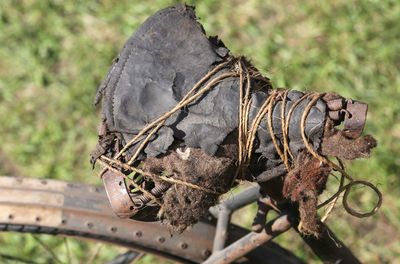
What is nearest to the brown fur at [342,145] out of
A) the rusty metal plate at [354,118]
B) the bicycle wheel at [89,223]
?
the rusty metal plate at [354,118]

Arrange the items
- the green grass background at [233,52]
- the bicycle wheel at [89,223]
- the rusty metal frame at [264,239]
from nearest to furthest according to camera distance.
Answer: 1. the rusty metal frame at [264,239]
2. the bicycle wheel at [89,223]
3. the green grass background at [233,52]

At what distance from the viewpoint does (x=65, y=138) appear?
3.04 metres

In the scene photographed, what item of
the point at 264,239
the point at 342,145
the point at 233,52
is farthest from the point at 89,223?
the point at 233,52

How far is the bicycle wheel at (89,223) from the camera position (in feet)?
5.86

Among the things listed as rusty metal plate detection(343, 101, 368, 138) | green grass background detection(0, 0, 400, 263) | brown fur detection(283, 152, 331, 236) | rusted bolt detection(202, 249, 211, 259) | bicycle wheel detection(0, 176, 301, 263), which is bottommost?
brown fur detection(283, 152, 331, 236)

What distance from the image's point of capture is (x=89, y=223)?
179 centimetres

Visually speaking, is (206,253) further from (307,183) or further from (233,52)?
(233,52)

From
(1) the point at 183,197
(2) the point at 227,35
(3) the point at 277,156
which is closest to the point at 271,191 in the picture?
(3) the point at 277,156

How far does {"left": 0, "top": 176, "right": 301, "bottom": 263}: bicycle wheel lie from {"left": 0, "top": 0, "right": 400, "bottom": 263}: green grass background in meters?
0.93

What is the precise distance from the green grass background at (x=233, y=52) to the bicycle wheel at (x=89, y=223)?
36.6 inches

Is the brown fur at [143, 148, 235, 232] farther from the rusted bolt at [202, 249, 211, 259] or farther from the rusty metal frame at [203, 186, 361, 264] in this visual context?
the rusted bolt at [202, 249, 211, 259]

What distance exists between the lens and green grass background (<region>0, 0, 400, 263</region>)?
9.07ft

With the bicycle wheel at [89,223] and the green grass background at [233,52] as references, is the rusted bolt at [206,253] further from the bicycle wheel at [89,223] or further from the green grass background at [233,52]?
the green grass background at [233,52]

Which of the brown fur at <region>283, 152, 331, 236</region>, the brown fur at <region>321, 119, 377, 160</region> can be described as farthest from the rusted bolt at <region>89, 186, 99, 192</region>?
the brown fur at <region>321, 119, 377, 160</region>
